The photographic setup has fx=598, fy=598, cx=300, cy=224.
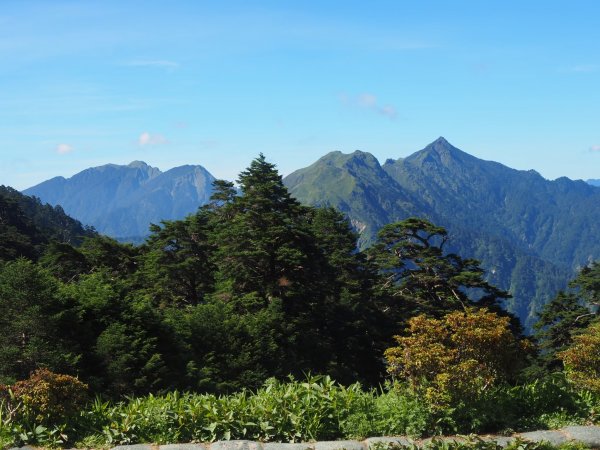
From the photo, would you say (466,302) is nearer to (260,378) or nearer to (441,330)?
(260,378)

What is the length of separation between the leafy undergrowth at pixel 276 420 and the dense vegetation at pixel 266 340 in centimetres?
2

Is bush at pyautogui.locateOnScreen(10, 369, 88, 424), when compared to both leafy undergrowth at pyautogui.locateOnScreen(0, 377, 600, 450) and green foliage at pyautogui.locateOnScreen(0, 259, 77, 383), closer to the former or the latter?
leafy undergrowth at pyautogui.locateOnScreen(0, 377, 600, 450)

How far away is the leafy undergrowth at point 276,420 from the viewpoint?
7598mm

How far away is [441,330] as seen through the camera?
877cm

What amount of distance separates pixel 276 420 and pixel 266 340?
17021mm

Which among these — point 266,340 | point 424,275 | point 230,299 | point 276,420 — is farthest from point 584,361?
point 424,275

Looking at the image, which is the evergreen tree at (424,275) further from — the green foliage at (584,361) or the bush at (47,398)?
the bush at (47,398)

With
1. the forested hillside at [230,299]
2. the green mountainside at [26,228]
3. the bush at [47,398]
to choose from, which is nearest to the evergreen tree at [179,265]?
the forested hillside at [230,299]

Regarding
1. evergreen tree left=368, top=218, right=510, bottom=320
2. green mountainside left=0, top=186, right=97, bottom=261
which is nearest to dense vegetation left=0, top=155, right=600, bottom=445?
evergreen tree left=368, top=218, right=510, bottom=320

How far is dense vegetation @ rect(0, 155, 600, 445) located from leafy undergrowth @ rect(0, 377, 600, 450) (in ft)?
0.08

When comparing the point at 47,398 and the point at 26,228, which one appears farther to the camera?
the point at 26,228

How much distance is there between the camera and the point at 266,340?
24688 mm

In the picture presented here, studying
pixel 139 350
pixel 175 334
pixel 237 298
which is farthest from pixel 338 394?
pixel 237 298

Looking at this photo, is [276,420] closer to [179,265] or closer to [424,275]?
[179,265]
